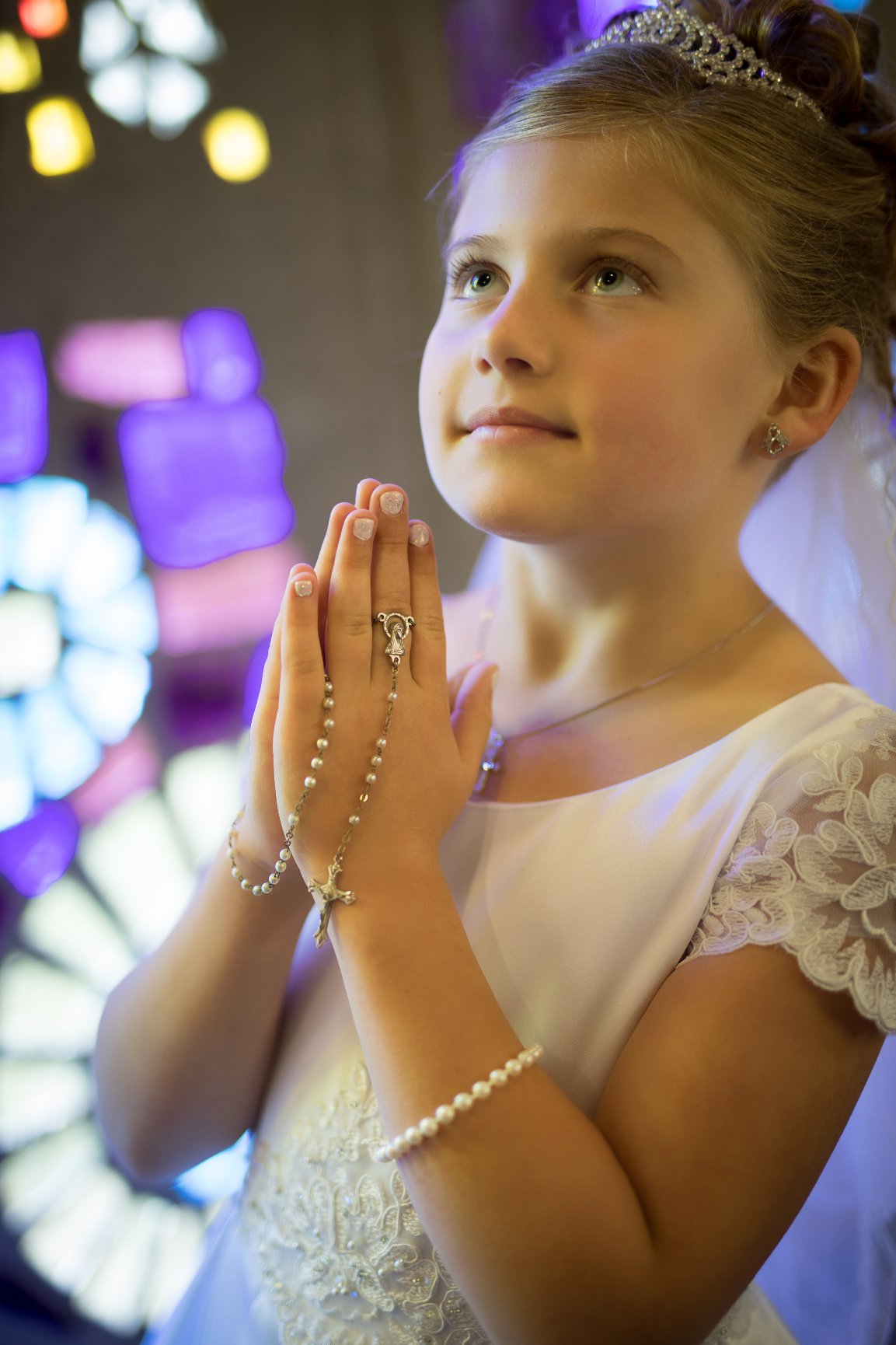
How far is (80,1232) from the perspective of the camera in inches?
67.7

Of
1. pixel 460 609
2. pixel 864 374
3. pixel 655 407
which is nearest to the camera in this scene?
pixel 655 407

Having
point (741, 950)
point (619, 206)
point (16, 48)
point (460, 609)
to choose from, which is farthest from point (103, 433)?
point (741, 950)

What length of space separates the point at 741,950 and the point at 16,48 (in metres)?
1.86

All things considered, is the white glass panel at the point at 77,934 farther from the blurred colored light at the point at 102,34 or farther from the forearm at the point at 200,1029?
the blurred colored light at the point at 102,34

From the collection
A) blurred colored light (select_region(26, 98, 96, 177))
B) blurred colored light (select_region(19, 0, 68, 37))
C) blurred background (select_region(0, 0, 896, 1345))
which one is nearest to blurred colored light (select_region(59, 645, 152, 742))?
blurred background (select_region(0, 0, 896, 1345))

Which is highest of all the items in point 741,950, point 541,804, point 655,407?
point 655,407

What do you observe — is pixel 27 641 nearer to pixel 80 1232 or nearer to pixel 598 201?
pixel 80 1232

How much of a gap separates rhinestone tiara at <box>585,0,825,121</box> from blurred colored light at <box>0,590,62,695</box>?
1.28 metres

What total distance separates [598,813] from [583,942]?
0.41 ft

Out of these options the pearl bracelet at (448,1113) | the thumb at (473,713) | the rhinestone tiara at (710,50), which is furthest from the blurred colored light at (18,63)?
the pearl bracelet at (448,1113)

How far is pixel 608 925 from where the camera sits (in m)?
0.88

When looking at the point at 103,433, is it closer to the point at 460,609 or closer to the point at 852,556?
the point at 460,609

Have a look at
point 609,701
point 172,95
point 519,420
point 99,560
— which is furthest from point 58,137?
point 609,701

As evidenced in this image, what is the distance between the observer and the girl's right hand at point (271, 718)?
828mm
